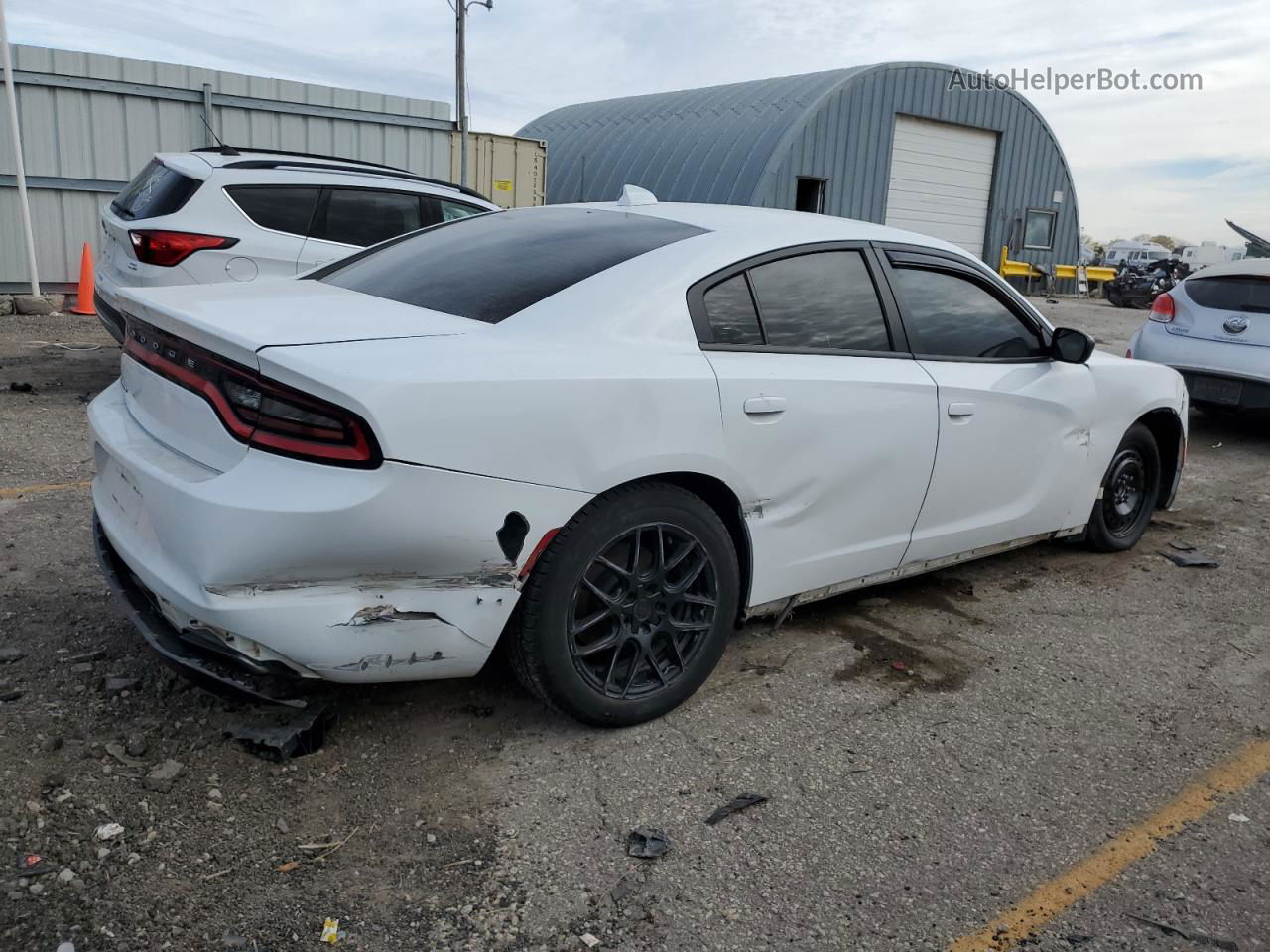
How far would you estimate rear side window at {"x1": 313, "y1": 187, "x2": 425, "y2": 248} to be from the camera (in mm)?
7539

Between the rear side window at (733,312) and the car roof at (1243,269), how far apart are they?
21.1 ft

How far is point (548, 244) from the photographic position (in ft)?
11.4

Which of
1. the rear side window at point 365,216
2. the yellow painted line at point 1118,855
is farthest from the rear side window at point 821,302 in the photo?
the rear side window at point 365,216

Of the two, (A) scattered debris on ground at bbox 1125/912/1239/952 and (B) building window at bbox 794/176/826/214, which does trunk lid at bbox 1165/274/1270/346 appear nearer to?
(A) scattered debris on ground at bbox 1125/912/1239/952

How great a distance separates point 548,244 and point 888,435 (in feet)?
4.36

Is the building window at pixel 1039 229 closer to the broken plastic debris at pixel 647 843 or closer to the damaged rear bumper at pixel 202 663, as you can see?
the broken plastic debris at pixel 647 843

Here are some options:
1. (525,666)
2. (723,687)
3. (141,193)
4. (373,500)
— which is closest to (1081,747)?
(723,687)

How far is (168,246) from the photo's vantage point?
6.80 metres

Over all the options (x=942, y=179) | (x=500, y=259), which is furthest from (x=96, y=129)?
(x=942, y=179)

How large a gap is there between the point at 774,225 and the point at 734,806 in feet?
6.36

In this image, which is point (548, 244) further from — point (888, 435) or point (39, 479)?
point (39, 479)

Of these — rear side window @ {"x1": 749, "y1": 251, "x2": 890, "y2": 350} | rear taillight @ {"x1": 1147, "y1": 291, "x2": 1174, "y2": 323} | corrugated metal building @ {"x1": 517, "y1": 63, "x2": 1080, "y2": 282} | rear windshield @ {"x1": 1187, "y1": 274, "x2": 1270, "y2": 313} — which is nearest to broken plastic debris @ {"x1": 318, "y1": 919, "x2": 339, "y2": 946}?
rear side window @ {"x1": 749, "y1": 251, "x2": 890, "y2": 350}

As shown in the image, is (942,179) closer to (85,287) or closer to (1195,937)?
(85,287)

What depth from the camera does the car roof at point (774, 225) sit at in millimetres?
3500
